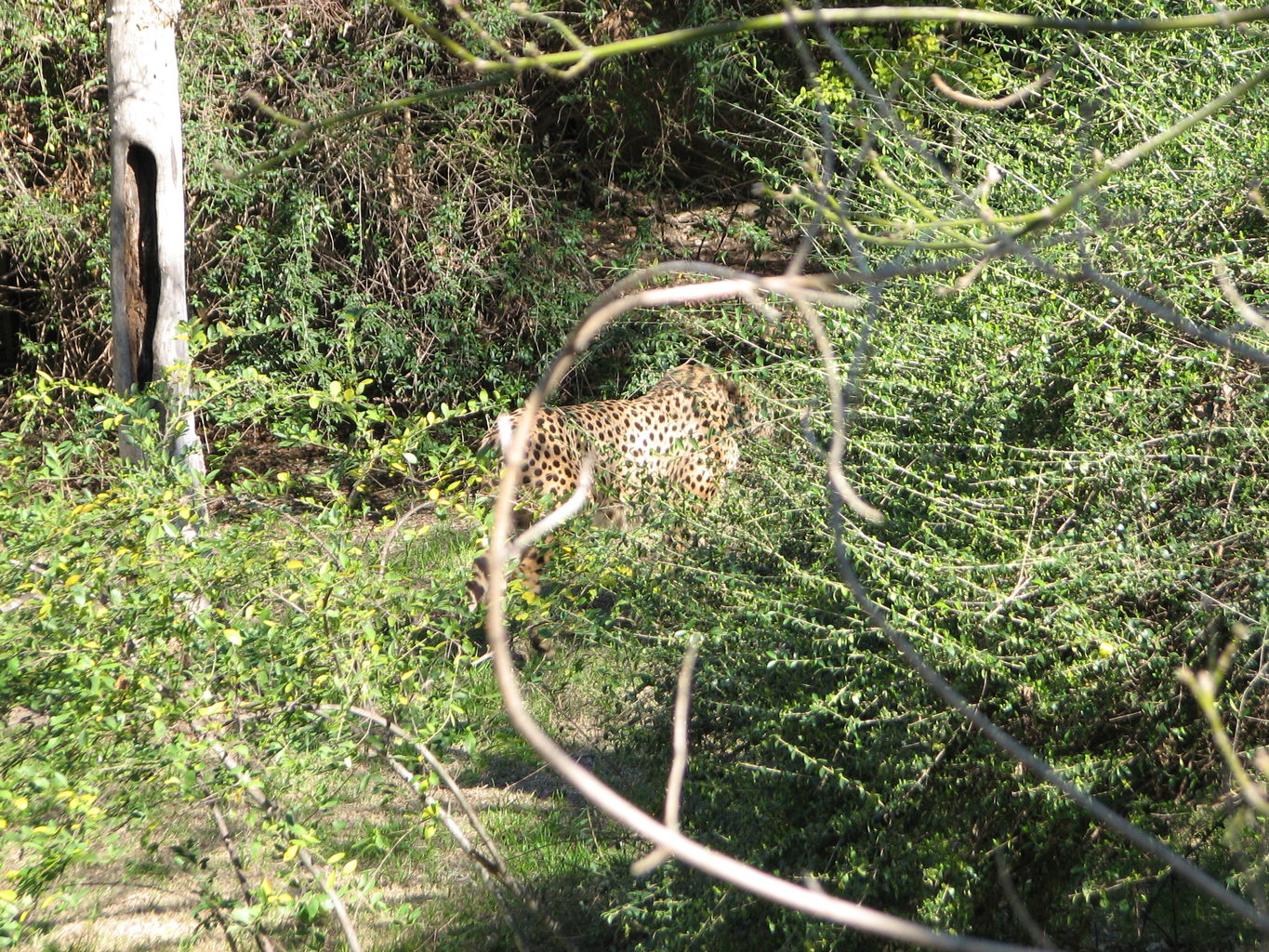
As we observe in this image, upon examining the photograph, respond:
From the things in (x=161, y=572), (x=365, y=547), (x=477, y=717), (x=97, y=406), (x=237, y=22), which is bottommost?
(x=477, y=717)

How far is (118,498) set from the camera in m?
3.19

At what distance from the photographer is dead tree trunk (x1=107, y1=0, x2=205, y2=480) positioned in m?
5.34

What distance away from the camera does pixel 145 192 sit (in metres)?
5.43

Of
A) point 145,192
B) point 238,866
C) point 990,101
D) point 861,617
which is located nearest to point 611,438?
point 145,192

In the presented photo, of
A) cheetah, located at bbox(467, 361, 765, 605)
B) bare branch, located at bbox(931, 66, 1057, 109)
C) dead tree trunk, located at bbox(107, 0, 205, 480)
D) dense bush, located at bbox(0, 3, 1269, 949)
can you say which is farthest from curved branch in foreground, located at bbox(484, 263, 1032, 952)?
dead tree trunk, located at bbox(107, 0, 205, 480)

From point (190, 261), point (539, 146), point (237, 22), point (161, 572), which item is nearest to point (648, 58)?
point (539, 146)

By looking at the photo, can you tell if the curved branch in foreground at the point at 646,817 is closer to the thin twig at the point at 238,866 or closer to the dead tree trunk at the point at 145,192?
the thin twig at the point at 238,866

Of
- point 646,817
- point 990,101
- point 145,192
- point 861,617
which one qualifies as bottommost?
point 861,617

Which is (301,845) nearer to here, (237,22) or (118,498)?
(118,498)

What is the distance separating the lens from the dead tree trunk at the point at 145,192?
534 centimetres

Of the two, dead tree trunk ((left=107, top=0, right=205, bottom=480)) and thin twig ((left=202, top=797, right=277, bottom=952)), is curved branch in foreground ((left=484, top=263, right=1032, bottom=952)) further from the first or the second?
dead tree trunk ((left=107, top=0, right=205, bottom=480))

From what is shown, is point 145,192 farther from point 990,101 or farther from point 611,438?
point 990,101

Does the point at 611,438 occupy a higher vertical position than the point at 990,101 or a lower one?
lower

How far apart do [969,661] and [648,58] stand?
23.5 ft
